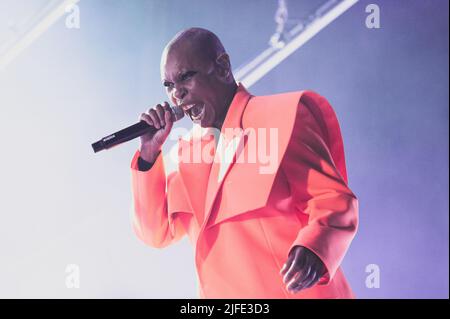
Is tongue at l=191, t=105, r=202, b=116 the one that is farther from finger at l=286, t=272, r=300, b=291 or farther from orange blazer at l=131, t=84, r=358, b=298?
finger at l=286, t=272, r=300, b=291

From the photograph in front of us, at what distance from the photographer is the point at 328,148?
5.36 ft

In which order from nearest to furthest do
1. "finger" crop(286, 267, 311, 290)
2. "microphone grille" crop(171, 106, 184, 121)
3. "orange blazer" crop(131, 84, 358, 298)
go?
1. "finger" crop(286, 267, 311, 290)
2. "orange blazer" crop(131, 84, 358, 298)
3. "microphone grille" crop(171, 106, 184, 121)

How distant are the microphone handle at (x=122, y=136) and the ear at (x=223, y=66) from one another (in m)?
0.25

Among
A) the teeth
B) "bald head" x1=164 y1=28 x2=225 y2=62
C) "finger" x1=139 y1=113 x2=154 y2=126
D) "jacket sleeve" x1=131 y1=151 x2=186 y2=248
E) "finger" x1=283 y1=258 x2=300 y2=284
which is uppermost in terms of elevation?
"bald head" x1=164 y1=28 x2=225 y2=62

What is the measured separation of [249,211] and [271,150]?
168mm

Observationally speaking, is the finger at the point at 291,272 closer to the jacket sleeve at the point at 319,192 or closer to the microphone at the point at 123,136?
the jacket sleeve at the point at 319,192

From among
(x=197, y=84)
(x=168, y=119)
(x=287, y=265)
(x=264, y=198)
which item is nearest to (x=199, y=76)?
(x=197, y=84)

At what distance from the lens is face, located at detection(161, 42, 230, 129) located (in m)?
1.66

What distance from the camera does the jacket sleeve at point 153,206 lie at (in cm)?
164

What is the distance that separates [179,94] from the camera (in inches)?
65.8

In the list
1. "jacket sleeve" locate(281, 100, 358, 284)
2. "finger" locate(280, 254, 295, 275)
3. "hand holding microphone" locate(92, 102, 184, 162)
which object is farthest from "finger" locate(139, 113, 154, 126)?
"finger" locate(280, 254, 295, 275)

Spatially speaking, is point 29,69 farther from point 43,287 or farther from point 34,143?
point 43,287

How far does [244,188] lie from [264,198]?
0.21 feet

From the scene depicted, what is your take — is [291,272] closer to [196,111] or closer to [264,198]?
[264,198]
